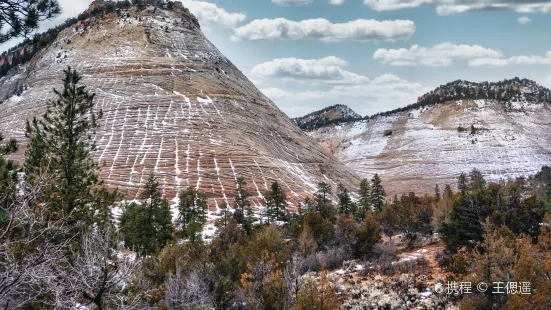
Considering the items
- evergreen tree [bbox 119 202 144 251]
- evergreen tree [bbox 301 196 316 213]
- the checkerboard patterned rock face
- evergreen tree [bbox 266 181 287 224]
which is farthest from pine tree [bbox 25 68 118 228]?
the checkerboard patterned rock face

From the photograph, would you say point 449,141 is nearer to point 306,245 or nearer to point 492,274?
point 306,245

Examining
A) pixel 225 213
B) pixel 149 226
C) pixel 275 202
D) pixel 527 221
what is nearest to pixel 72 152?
pixel 149 226

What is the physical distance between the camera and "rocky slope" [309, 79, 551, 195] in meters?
125

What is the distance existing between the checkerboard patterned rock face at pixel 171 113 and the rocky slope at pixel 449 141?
34327 millimetres

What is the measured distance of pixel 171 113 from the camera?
312 feet

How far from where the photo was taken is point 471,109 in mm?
174750

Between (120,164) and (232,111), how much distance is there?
1396 inches

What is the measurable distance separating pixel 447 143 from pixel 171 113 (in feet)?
335

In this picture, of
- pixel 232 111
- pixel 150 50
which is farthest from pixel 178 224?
pixel 150 50

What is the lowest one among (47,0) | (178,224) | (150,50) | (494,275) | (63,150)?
(178,224)

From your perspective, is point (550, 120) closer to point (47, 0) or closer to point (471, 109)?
point (471, 109)

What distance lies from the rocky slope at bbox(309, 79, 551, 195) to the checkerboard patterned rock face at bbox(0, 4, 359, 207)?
34327 millimetres

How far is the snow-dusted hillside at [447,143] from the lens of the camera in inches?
4926

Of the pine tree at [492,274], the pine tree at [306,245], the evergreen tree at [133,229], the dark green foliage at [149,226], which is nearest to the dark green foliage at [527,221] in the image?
the pine tree at [492,274]
